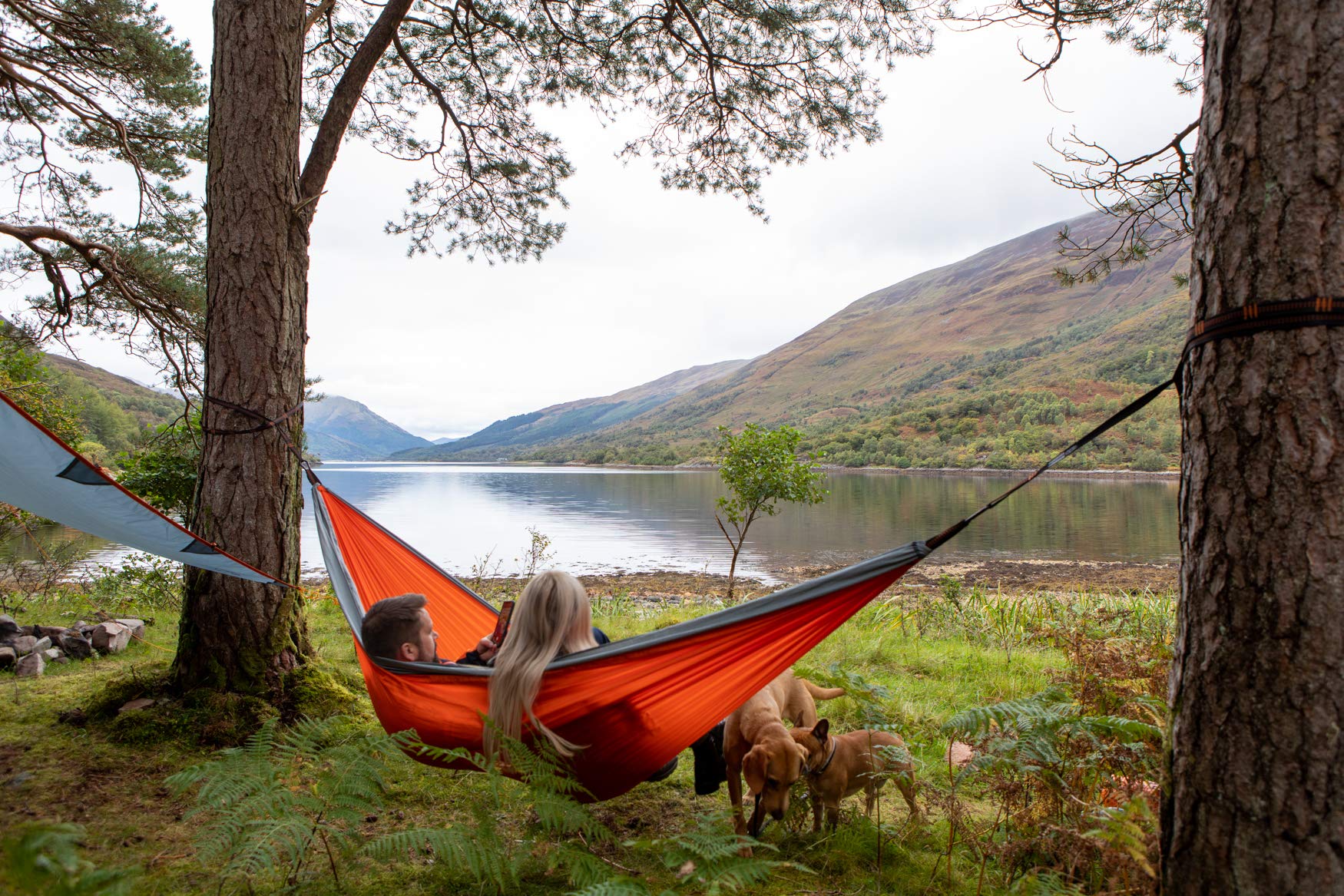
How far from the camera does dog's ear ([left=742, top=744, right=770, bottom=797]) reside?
179 centimetres

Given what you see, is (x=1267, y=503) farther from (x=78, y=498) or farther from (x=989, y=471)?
(x=989, y=471)

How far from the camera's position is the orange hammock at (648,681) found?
5.33 ft

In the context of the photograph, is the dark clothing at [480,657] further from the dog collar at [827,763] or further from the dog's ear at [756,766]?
the dog collar at [827,763]

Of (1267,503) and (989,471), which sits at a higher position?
(1267,503)

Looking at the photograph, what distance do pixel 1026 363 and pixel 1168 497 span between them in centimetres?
5746

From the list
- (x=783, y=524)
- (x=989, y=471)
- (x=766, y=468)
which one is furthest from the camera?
(x=989, y=471)

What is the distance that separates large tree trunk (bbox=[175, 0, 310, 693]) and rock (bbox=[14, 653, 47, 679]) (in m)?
1.12

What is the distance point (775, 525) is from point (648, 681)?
1997 centimetres

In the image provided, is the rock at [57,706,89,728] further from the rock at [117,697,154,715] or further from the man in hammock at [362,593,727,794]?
the man in hammock at [362,593,727,794]

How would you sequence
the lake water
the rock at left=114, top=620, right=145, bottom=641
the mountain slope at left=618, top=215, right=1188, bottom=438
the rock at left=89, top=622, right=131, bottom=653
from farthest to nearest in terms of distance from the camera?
the mountain slope at left=618, top=215, right=1188, bottom=438 < the lake water < the rock at left=114, top=620, right=145, bottom=641 < the rock at left=89, top=622, right=131, bottom=653

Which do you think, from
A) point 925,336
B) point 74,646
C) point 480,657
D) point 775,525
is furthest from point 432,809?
point 925,336

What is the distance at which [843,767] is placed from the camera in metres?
1.95

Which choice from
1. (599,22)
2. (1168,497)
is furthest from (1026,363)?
(599,22)

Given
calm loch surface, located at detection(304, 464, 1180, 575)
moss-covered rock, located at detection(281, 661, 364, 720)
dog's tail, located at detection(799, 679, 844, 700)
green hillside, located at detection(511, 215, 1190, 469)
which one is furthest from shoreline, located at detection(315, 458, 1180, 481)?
moss-covered rock, located at detection(281, 661, 364, 720)
